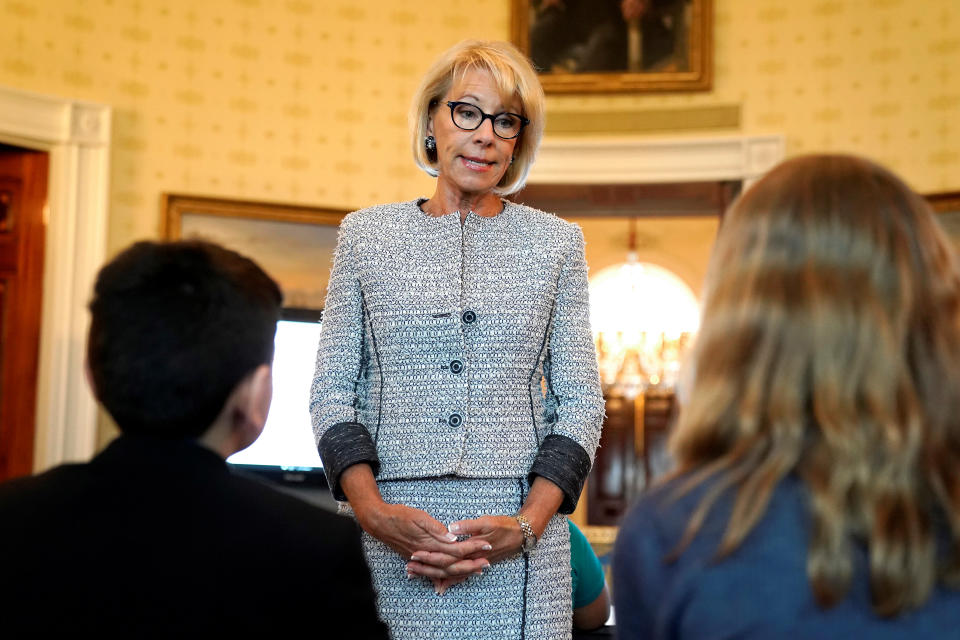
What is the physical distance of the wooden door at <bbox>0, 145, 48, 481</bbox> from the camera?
6.05m

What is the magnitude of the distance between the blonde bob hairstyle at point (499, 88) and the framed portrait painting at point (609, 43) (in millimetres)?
5067

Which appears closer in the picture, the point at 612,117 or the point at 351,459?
the point at 351,459

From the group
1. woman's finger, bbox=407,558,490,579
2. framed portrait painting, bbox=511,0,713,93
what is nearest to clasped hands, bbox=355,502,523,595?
woman's finger, bbox=407,558,490,579

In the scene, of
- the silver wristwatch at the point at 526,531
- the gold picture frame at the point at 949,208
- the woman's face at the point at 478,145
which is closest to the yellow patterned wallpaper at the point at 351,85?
the gold picture frame at the point at 949,208

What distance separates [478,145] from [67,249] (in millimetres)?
4555

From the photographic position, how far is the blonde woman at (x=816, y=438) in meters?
1.07

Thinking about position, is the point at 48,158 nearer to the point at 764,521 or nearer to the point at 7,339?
the point at 7,339

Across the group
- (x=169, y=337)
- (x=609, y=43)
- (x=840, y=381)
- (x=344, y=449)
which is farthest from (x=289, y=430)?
(x=609, y=43)

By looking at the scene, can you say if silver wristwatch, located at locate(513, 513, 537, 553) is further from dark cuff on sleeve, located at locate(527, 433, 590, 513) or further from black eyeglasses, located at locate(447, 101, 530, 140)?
black eyeglasses, located at locate(447, 101, 530, 140)

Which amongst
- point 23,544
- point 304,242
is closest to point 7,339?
point 304,242

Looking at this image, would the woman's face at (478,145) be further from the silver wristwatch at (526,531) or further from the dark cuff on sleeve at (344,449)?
the silver wristwatch at (526,531)

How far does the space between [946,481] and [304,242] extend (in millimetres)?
6038

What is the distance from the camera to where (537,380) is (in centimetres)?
215

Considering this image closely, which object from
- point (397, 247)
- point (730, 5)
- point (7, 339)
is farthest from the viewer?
point (730, 5)
